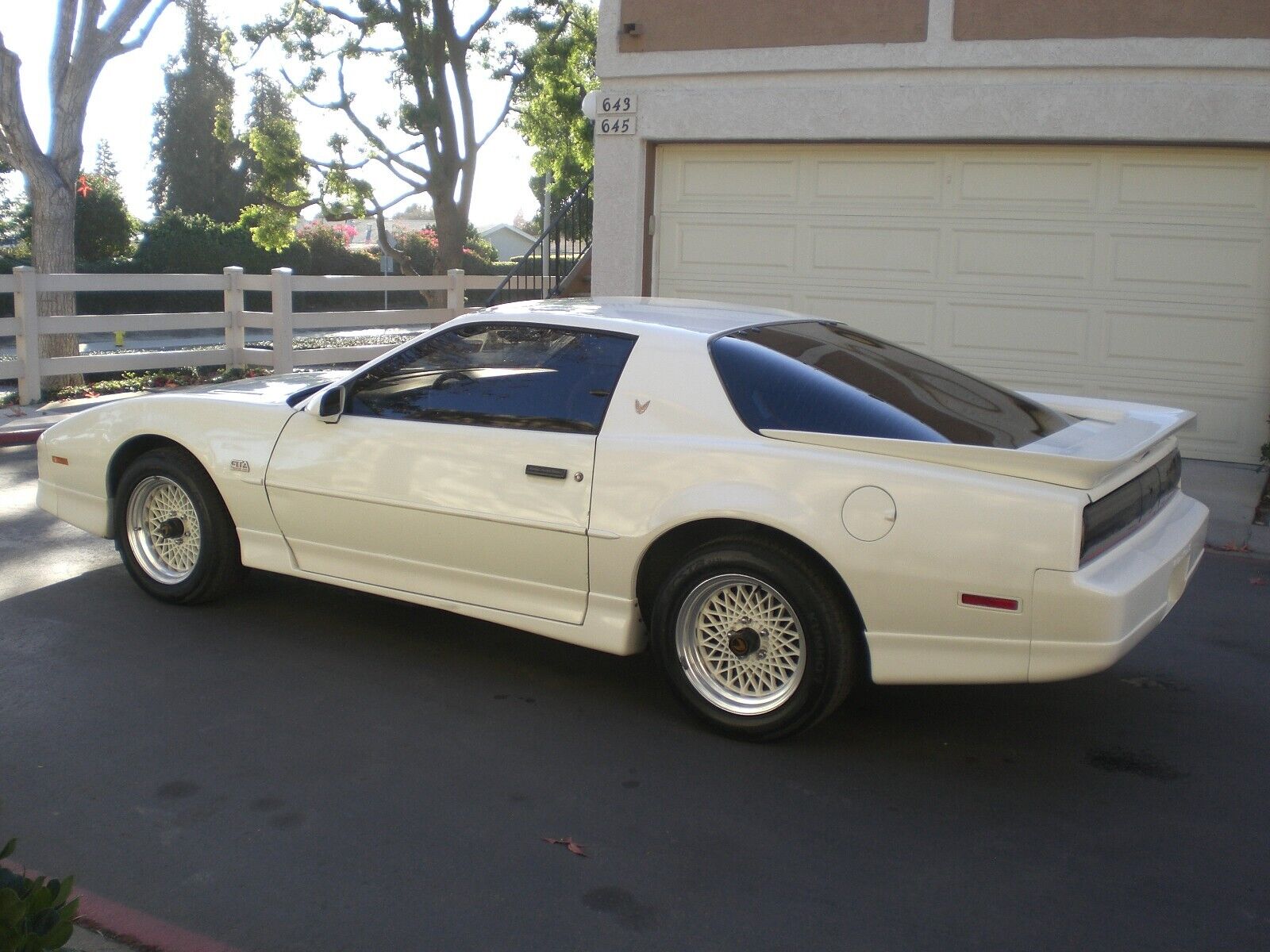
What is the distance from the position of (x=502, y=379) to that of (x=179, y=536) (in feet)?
6.19

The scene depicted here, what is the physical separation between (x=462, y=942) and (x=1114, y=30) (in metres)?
9.63

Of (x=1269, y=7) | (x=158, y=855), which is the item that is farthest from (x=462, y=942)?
(x=1269, y=7)

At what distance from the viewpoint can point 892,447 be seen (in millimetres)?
4223

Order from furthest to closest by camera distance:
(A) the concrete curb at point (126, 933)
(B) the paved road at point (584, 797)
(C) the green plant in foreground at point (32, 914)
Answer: (B) the paved road at point (584, 797)
(A) the concrete curb at point (126, 933)
(C) the green plant in foreground at point (32, 914)

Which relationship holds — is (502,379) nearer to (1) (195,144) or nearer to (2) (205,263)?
(2) (205,263)

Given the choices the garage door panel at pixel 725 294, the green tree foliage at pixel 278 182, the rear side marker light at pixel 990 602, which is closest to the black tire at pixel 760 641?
the rear side marker light at pixel 990 602

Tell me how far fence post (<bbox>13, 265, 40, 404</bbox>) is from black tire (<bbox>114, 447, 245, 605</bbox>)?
7.76 m

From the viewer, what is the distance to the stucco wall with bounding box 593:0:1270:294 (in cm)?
1002

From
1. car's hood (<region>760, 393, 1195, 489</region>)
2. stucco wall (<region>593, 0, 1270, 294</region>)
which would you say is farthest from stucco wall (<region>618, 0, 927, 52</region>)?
car's hood (<region>760, 393, 1195, 489</region>)

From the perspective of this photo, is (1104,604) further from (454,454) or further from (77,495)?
(77,495)

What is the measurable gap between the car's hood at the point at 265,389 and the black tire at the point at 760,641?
207cm

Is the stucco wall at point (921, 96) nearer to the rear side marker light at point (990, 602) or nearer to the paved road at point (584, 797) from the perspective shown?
the paved road at point (584, 797)

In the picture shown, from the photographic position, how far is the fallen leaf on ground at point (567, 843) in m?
3.68

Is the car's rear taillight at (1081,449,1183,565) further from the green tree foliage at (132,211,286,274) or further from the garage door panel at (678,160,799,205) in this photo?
the green tree foliage at (132,211,286,274)
